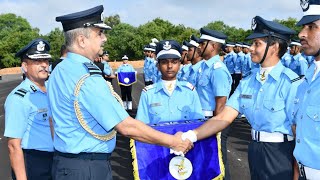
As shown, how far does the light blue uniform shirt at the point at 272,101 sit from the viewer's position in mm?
3332

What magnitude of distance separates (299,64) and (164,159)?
933 cm

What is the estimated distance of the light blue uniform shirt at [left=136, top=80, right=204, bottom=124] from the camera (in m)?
4.18

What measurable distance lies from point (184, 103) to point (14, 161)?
1.87m

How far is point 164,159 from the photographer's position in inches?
144

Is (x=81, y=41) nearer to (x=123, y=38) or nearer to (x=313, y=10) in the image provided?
(x=313, y=10)

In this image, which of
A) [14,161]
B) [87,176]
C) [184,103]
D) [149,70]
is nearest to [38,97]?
[14,161]

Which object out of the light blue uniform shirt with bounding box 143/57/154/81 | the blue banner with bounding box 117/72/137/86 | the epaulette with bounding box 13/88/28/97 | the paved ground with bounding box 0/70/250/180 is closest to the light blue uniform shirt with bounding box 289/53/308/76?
the paved ground with bounding box 0/70/250/180

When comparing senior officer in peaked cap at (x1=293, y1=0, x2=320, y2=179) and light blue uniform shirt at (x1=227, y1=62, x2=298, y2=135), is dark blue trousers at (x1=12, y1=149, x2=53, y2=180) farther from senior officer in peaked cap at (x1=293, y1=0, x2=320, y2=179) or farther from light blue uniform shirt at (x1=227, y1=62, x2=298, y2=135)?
senior officer in peaked cap at (x1=293, y1=0, x2=320, y2=179)

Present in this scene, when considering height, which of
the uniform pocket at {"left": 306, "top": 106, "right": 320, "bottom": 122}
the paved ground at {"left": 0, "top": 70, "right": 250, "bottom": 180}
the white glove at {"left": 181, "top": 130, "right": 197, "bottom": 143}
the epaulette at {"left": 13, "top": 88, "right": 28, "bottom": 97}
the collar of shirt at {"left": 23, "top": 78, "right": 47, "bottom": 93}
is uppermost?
the collar of shirt at {"left": 23, "top": 78, "right": 47, "bottom": 93}

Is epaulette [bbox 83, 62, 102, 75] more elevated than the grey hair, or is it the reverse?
the grey hair

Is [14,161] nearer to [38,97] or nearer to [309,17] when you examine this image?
[38,97]

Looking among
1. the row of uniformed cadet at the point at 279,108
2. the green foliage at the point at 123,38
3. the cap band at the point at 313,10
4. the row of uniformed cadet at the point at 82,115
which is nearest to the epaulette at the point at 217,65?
the row of uniformed cadet at the point at 279,108

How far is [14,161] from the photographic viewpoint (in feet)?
10.0

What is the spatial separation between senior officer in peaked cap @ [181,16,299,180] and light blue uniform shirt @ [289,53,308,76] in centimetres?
800
